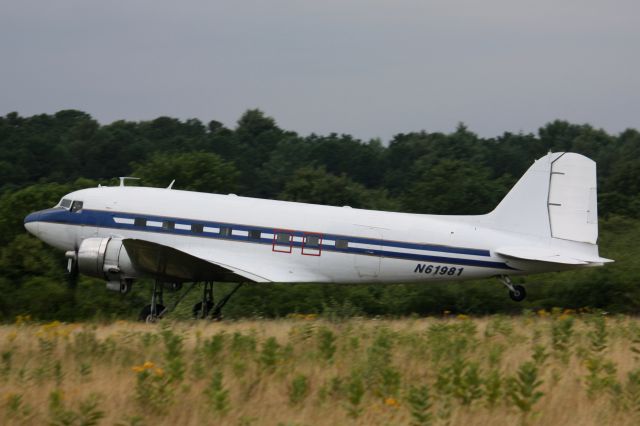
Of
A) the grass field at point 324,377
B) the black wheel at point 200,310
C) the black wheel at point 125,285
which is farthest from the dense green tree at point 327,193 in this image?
the grass field at point 324,377

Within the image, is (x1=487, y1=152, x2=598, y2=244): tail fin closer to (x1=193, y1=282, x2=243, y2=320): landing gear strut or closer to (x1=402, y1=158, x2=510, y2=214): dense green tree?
(x1=193, y1=282, x2=243, y2=320): landing gear strut

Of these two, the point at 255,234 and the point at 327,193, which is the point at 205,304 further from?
the point at 327,193

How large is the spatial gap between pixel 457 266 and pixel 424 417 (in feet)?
33.8

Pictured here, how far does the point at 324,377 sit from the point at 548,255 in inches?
329

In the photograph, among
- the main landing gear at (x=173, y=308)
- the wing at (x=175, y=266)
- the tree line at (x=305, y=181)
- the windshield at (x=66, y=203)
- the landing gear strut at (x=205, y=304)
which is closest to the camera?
the wing at (x=175, y=266)

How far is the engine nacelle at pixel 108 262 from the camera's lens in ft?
66.2

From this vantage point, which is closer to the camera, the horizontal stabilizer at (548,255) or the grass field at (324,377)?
the grass field at (324,377)

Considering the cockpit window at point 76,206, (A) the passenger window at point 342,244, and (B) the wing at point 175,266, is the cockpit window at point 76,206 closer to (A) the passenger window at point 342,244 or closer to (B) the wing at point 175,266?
(B) the wing at point 175,266

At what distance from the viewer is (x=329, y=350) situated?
13266 millimetres

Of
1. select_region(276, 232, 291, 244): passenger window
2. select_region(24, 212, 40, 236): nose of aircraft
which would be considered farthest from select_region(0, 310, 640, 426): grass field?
select_region(24, 212, 40, 236): nose of aircraft

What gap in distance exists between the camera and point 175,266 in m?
20.2

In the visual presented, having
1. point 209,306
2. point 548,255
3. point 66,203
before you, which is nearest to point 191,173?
point 66,203

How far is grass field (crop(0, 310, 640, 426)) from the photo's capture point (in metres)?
11.0

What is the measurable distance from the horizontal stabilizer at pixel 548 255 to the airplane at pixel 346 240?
0.02 meters
